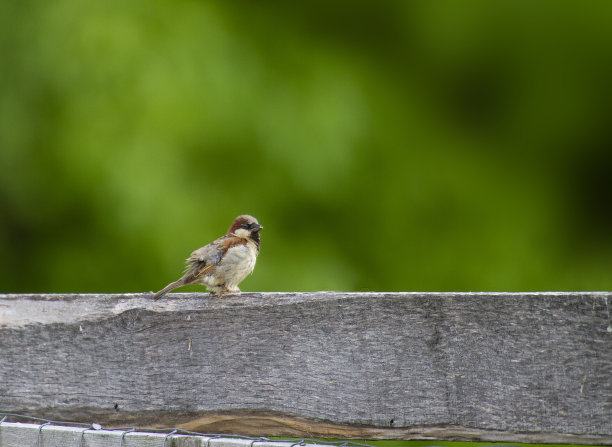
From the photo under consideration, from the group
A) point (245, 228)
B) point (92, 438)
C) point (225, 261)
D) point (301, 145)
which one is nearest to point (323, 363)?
point (92, 438)

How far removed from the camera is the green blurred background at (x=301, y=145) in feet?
15.4

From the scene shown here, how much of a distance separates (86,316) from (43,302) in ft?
0.56

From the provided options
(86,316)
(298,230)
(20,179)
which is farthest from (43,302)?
(20,179)

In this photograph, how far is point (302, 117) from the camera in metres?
4.94

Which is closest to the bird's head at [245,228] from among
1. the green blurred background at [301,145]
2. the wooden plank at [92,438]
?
the green blurred background at [301,145]

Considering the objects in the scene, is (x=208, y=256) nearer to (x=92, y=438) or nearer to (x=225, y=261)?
(x=225, y=261)

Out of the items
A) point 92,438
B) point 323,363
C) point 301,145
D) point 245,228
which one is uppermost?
point 301,145

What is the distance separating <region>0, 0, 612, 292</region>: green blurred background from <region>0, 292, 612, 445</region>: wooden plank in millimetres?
2427

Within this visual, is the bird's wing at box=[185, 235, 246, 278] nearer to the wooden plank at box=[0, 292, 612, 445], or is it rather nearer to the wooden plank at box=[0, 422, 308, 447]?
the wooden plank at box=[0, 292, 612, 445]

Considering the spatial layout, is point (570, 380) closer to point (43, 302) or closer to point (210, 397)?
point (210, 397)

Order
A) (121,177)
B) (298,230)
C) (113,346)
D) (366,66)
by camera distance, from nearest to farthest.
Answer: (113,346) < (121,177) < (298,230) < (366,66)

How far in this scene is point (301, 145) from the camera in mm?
4867

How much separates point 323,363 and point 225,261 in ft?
5.04

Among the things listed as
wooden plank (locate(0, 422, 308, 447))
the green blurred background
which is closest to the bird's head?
the green blurred background
